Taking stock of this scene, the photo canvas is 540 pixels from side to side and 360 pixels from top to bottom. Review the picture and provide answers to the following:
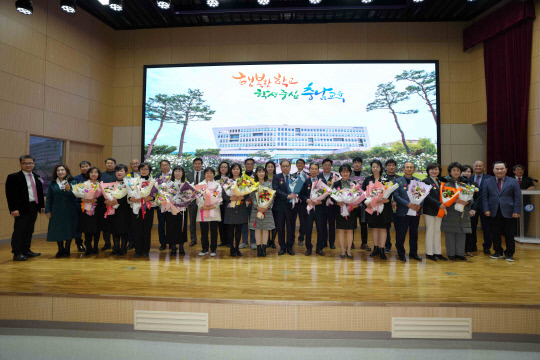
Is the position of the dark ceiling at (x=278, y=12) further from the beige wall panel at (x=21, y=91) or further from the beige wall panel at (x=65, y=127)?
the beige wall panel at (x=65, y=127)

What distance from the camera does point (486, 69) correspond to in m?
6.05

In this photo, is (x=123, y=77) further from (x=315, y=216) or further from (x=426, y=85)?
(x=426, y=85)

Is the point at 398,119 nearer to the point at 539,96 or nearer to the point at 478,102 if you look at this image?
the point at 478,102

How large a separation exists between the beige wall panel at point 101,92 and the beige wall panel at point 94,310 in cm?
553

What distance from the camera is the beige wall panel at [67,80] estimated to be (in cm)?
559

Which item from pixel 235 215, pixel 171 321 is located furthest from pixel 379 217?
pixel 171 321

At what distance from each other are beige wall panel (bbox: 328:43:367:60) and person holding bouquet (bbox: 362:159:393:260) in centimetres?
366

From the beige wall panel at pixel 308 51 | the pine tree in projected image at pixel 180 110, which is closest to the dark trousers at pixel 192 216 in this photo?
the pine tree in projected image at pixel 180 110

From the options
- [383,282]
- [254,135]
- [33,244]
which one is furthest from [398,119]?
[33,244]

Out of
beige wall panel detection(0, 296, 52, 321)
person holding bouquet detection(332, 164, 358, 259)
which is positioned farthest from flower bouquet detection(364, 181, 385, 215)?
beige wall panel detection(0, 296, 52, 321)

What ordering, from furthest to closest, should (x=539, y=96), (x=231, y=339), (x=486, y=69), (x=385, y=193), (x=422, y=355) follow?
(x=486, y=69), (x=539, y=96), (x=385, y=193), (x=231, y=339), (x=422, y=355)

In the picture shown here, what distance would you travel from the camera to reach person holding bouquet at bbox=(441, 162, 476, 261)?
3.73m

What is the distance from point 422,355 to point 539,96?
5604mm

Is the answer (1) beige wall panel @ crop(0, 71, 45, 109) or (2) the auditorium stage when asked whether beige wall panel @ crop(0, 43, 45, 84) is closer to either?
(1) beige wall panel @ crop(0, 71, 45, 109)
